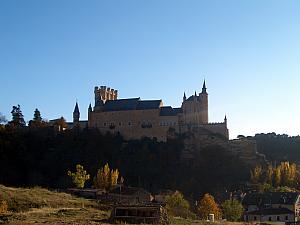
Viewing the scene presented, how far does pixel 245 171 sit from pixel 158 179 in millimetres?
14921

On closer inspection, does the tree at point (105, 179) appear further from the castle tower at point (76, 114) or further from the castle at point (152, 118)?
the castle tower at point (76, 114)

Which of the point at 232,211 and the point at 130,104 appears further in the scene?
the point at 130,104

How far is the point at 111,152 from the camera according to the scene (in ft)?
297

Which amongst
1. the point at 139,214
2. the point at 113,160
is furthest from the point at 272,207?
the point at 139,214

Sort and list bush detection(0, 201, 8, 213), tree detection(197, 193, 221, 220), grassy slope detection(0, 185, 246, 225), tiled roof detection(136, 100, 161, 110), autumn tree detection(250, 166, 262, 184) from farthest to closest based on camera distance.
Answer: tiled roof detection(136, 100, 161, 110), autumn tree detection(250, 166, 262, 184), tree detection(197, 193, 221, 220), bush detection(0, 201, 8, 213), grassy slope detection(0, 185, 246, 225)

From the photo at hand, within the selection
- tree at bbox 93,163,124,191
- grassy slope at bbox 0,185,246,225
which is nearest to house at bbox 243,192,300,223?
tree at bbox 93,163,124,191

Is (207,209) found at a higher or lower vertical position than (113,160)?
lower

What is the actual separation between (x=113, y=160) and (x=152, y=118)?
11125mm

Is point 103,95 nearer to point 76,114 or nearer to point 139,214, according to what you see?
point 76,114

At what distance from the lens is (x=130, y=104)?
99.2m

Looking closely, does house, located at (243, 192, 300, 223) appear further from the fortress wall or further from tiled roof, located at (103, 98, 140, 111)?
tiled roof, located at (103, 98, 140, 111)

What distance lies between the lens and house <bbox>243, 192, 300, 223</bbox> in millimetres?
58188

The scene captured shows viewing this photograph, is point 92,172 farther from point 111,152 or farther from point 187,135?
point 187,135

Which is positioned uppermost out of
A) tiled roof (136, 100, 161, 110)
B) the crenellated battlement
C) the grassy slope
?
the crenellated battlement
